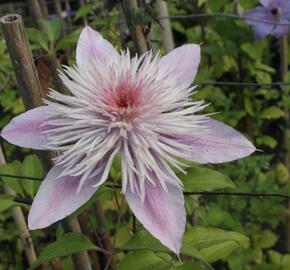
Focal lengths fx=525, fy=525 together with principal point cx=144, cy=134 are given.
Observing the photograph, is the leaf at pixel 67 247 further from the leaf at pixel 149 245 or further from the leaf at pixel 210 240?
the leaf at pixel 210 240

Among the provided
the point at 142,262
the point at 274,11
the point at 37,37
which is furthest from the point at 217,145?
the point at 274,11

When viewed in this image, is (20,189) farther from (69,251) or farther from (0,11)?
(0,11)

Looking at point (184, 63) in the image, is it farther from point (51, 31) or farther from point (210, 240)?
point (51, 31)

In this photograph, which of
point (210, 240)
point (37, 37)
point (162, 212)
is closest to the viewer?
point (162, 212)

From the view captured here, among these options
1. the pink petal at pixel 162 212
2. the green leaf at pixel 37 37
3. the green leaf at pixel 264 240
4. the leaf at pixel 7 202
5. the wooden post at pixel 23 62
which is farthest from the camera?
the green leaf at pixel 264 240

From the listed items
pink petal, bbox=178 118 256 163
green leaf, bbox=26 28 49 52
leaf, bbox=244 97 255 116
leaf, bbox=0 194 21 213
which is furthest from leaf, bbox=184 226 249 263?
leaf, bbox=244 97 255 116

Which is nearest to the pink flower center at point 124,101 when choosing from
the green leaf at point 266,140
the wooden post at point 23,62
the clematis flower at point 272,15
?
the wooden post at point 23,62

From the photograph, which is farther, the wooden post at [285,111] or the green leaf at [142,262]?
the wooden post at [285,111]
